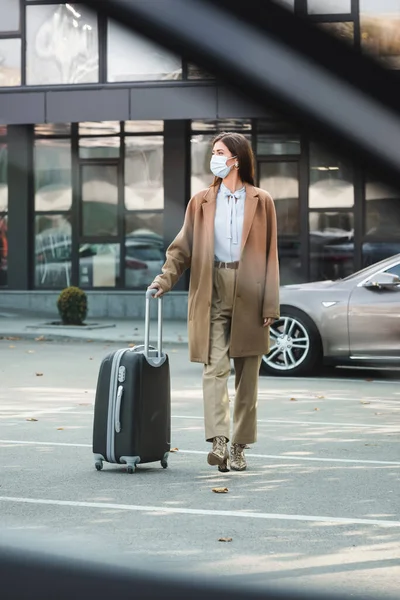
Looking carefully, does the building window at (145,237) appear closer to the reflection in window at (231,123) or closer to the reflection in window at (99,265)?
the reflection in window at (99,265)

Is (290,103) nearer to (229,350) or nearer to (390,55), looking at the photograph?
(390,55)

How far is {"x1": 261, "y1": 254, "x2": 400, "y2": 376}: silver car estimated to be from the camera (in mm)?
12703

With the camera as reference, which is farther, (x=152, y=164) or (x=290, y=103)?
(x=152, y=164)

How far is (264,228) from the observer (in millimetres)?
6816

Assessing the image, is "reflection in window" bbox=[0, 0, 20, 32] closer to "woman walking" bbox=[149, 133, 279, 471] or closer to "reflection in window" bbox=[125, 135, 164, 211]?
"woman walking" bbox=[149, 133, 279, 471]

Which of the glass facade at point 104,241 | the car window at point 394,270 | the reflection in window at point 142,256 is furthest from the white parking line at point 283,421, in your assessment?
the reflection in window at point 142,256

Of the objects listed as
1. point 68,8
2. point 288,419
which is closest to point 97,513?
point 288,419

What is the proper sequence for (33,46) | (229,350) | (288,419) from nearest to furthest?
(33,46) → (229,350) → (288,419)

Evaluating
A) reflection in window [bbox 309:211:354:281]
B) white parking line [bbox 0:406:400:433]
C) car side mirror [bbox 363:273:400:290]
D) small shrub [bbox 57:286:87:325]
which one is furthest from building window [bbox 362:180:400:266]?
reflection in window [bbox 309:211:354:281]

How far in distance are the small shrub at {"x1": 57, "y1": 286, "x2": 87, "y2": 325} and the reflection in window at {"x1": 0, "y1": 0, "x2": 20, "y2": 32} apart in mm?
19438

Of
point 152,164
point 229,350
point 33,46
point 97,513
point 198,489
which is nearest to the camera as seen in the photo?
point 33,46

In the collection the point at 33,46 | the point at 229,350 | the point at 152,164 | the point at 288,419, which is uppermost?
the point at 152,164

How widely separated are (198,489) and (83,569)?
178 centimetres

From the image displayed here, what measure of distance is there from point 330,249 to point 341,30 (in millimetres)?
21674
